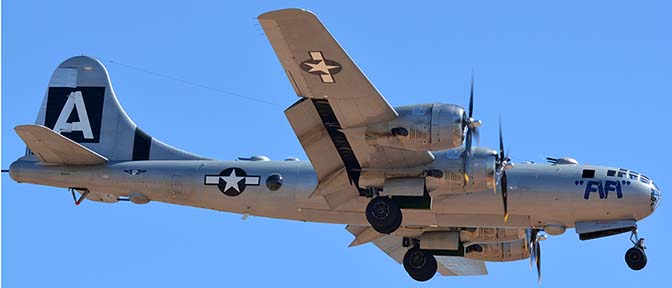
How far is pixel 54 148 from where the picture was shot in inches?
1406

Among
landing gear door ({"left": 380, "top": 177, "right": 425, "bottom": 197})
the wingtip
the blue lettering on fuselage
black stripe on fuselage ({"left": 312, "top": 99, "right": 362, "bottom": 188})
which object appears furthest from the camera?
the blue lettering on fuselage

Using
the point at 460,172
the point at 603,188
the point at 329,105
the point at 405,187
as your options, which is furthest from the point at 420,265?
the point at 329,105

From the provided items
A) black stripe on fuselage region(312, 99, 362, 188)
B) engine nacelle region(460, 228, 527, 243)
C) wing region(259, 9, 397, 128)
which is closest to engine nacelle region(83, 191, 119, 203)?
black stripe on fuselage region(312, 99, 362, 188)

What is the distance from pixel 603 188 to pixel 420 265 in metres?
6.56

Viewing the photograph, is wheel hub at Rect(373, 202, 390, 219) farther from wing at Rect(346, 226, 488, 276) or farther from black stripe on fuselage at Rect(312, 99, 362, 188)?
wing at Rect(346, 226, 488, 276)

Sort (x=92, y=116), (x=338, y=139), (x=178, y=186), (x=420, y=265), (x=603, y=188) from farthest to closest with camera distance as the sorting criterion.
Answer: (x=92, y=116) → (x=420, y=265) → (x=178, y=186) → (x=603, y=188) → (x=338, y=139)

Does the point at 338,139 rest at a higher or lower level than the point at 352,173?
higher

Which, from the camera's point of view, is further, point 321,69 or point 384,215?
point 384,215

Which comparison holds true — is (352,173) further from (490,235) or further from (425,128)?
(490,235)

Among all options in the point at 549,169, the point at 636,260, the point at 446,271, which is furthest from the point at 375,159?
the point at 446,271

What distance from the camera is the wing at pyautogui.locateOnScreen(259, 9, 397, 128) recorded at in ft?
94.1

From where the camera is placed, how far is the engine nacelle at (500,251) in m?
39.4

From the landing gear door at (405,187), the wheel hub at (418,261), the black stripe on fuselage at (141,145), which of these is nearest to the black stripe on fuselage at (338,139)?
the landing gear door at (405,187)

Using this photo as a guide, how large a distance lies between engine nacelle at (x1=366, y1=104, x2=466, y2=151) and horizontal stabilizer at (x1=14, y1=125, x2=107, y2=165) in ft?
32.4
